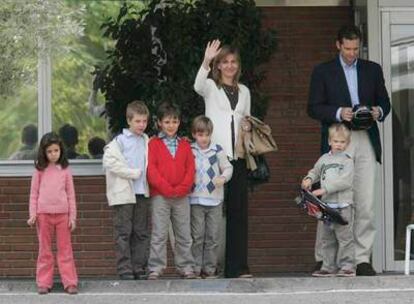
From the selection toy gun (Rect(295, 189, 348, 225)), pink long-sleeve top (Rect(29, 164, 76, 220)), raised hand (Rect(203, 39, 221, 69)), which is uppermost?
raised hand (Rect(203, 39, 221, 69))

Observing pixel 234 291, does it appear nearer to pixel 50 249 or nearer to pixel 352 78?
pixel 50 249

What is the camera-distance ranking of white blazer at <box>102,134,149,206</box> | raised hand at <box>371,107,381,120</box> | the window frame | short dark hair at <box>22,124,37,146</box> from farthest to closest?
1. short dark hair at <box>22,124,37,146</box>
2. the window frame
3. raised hand at <box>371,107,381,120</box>
4. white blazer at <box>102,134,149,206</box>

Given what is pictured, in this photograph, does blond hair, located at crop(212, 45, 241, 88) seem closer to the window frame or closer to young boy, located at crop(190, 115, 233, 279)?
young boy, located at crop(190, 115, 233, 279)

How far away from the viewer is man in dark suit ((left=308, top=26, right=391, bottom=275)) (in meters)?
9.28

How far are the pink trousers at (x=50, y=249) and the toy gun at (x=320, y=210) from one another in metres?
2.02

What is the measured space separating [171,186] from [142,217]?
17.1 inches

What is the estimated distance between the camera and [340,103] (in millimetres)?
9281

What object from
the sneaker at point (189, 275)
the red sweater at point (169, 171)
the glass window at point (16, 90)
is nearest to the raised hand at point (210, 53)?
the red sweater at point (169, 171)

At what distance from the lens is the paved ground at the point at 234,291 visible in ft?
27.5

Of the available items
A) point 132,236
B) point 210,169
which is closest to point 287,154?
point 210,169

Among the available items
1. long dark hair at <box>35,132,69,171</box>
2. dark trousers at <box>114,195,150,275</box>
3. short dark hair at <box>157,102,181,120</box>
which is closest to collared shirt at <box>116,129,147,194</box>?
dark trousers at <box>114,195,150,275</box>

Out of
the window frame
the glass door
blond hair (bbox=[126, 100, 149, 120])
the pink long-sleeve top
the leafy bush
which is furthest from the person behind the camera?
the window frame

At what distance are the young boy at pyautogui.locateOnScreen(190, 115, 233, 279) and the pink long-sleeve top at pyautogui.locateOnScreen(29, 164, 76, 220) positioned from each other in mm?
1060

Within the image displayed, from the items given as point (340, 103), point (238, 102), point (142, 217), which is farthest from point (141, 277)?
point (340, 103)
